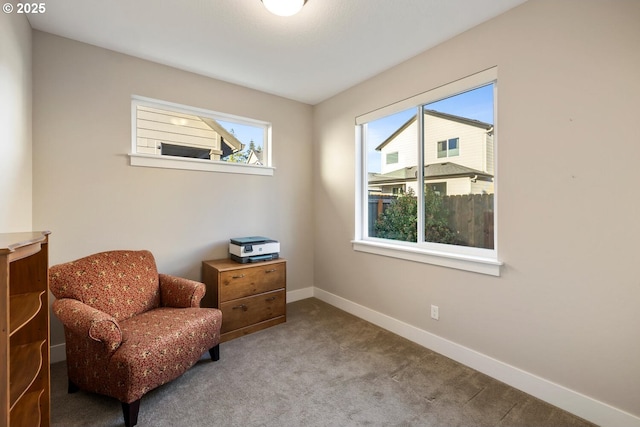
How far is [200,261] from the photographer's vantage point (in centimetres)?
288

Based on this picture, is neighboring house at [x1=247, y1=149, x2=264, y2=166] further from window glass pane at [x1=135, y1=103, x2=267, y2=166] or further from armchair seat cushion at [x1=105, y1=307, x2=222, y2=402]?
armchair seat cushion at [x1=105, y1=307, x2=222, y2=402]

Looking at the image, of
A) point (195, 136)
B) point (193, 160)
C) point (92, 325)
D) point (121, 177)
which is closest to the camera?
point (92, 325)

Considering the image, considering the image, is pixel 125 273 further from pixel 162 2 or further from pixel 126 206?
pixel 162 2

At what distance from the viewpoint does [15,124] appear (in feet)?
5.68

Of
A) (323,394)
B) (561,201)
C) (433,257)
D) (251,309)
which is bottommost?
(323,394)

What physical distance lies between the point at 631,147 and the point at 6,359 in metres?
2.82

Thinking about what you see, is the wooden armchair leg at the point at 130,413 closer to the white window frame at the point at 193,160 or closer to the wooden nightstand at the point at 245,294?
the wooden nightstand at the point at 245,294

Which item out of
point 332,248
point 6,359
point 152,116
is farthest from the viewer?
point 332,248

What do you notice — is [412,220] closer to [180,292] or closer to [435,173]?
[435,173]

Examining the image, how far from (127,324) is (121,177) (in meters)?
1.29

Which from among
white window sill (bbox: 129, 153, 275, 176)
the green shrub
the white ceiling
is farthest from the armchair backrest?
the green shrub

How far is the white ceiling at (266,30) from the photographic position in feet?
6.15

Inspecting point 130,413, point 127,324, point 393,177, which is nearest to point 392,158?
point 393,177

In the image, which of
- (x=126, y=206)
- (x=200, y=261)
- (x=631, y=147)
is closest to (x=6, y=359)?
(x=126, y=206)
